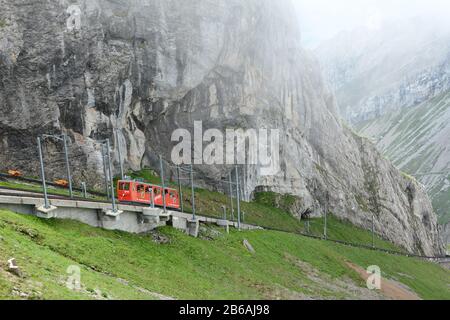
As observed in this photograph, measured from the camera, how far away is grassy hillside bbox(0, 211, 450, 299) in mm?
19219

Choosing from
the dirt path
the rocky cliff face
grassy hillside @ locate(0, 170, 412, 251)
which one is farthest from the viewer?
grassy hillside @ locate(0, 170, 412, 251)

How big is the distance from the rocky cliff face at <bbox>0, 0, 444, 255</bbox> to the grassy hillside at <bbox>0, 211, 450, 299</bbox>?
33862mm

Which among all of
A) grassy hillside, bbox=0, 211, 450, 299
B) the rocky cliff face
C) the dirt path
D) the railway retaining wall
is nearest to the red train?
the railway retaining wall

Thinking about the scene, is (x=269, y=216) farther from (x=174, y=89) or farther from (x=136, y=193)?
(x=136, y=193)

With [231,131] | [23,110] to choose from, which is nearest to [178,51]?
[231,131]

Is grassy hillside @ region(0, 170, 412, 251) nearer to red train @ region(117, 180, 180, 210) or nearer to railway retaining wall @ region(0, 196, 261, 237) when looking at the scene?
red train @ region(117, 180, 180, 210)

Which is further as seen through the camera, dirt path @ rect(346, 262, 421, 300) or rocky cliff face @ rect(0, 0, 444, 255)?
rocky cliff face @ rect(0, 0, 444, 255)

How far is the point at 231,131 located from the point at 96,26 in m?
30.7

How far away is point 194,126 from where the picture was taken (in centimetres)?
8319

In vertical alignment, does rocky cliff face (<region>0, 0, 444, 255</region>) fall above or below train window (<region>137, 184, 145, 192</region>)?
above

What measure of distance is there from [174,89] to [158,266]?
173 ft

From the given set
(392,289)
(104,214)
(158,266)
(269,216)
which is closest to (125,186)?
(104,214)
